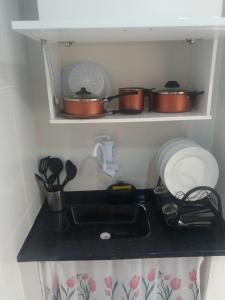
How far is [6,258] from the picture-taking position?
85 centimetres

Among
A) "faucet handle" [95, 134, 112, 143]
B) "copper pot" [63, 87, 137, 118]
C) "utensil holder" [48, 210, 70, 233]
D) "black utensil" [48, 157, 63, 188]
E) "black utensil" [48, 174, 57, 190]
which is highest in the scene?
"copper pot" [63, 87, 137, 118]

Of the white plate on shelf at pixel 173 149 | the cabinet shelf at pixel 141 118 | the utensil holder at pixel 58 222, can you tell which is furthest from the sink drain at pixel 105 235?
the cabinet shelf at pixel 141 118

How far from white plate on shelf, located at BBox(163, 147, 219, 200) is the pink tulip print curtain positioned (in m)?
0.33

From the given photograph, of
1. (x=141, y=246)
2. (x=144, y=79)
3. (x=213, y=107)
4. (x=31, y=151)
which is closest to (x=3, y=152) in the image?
(x=31, y=151)

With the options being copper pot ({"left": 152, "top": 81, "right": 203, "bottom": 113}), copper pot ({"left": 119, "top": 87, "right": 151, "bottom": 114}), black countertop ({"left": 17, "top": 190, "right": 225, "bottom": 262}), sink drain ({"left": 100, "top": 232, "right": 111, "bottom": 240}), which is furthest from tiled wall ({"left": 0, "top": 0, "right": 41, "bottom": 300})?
copper pot ({"left": 152, "top": 81, "right": 203, "bottom": 113})

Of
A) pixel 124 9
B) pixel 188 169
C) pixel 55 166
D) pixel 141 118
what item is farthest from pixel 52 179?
pixel 124 9

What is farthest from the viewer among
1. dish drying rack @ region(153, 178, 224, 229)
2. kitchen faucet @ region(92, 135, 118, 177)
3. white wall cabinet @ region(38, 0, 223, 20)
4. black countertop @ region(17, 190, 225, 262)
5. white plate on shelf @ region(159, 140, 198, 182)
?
kitchen faucet @ region(92, 135, 118, 177)

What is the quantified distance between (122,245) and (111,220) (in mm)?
325

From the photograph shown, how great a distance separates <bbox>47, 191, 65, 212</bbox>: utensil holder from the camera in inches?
47.2

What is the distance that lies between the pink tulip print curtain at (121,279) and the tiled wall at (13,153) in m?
0.16

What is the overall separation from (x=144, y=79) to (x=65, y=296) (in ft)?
3.60

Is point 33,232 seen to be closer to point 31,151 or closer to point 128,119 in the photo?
point 31,151

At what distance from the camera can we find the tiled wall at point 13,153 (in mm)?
846

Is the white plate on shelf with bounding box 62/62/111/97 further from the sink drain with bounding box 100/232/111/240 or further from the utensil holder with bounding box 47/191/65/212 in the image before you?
the sink drain with bounding box 100/232/111/240
